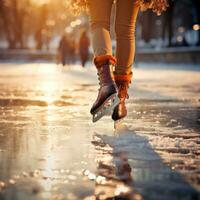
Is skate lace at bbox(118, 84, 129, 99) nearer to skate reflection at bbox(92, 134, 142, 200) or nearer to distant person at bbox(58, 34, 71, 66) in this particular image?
skate reflection at bbox(92, 134, 142, 200)

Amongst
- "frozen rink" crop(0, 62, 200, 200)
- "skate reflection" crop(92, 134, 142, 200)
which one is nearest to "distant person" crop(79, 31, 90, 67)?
"frozen rink" crop(0, 62, 200, 200)

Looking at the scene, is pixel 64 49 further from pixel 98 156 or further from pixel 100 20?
pixel 98 156

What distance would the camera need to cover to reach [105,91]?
3.99m

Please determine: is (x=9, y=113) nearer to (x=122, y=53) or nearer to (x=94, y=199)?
(x=122, y=53)

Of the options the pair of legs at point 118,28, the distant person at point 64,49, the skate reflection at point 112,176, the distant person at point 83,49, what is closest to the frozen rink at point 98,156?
Answer: the skate reflection at point 112,176

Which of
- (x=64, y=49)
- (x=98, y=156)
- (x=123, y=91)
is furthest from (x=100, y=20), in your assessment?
(x=64, y=49)

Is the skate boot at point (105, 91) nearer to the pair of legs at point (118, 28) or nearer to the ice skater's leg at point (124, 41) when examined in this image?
the pair of legs at point (118, 28)

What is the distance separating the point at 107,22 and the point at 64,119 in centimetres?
97

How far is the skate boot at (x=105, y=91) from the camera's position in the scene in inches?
157

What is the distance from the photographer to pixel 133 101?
715cm

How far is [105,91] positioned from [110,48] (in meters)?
0.50

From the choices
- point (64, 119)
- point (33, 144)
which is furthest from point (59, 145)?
point (64, 119)

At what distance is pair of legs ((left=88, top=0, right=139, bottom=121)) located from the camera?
4094mm

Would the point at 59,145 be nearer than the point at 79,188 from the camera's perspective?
No
